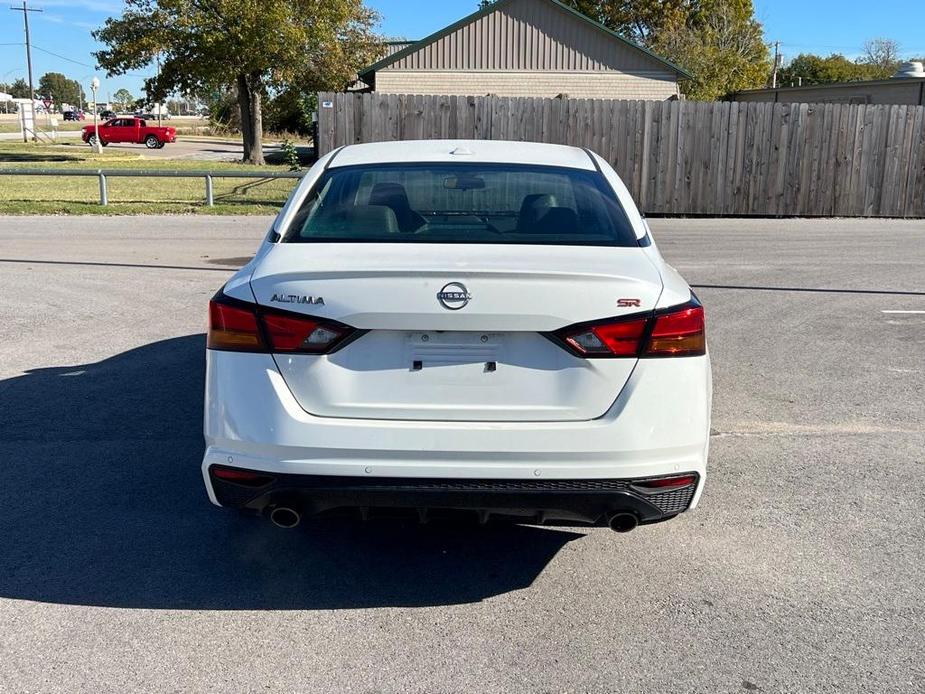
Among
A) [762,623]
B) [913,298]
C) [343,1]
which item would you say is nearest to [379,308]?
[762,623]

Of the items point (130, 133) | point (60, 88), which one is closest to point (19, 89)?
point (60, 88)

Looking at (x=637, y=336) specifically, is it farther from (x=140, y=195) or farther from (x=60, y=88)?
(x=60, y=88)

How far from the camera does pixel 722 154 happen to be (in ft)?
60.7

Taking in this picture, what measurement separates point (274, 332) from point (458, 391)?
2.25ft

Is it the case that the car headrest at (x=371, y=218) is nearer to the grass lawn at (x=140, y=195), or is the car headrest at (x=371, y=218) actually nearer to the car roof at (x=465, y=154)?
the car roof at (x=465, y=154)

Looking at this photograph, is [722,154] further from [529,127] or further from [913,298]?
[913,298]

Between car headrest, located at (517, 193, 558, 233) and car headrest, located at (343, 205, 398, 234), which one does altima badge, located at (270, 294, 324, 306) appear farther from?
car headrest, located at (517, 193, 558, 233)

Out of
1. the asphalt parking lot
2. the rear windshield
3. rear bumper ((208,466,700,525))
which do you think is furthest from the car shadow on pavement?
the rear windshield

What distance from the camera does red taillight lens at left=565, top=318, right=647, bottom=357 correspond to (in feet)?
10.9

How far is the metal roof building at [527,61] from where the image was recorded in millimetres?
28812

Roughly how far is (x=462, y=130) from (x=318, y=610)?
15.8 meters

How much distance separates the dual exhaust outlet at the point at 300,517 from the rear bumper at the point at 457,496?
1.0 inches

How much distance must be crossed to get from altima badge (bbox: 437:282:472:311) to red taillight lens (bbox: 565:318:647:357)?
379 mm

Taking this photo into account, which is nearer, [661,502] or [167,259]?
[661,502]
